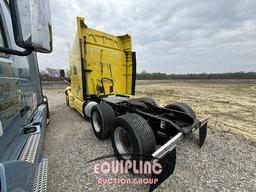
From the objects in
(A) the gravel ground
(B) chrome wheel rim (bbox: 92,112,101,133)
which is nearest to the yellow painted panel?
(B) chrome wheel rim (bbox: 92,112,101,133)

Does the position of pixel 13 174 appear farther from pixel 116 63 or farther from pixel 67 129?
pixel 116 63

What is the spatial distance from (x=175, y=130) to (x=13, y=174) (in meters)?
2.14

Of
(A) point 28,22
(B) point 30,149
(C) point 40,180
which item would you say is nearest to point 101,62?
(B) point 30,149

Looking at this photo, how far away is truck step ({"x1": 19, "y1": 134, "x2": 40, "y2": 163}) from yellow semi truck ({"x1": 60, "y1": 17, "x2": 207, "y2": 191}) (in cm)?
120

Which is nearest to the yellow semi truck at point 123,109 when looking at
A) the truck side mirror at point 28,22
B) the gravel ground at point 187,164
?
the gravel ground at point 187,164

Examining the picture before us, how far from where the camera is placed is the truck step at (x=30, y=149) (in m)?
1.36

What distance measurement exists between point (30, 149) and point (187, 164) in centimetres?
239

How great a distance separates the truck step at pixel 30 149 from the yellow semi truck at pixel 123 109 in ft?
3.94

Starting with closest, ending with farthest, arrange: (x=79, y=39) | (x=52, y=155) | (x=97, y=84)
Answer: (x=52, y=155)
(x=79, y=39)
(x=97, y=84)

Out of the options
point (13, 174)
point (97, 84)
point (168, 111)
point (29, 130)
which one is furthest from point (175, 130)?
point (97, 84)

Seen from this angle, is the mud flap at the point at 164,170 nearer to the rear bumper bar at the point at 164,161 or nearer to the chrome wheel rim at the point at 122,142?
the rear bumper bar at the point at 164,161

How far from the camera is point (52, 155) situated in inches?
106

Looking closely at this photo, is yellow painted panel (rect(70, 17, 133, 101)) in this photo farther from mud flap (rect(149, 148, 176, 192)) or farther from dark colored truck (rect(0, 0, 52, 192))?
mud flap (rect(149, 148, 176, 192))

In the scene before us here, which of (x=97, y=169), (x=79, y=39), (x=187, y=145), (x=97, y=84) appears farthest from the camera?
(x=97, y=84)
